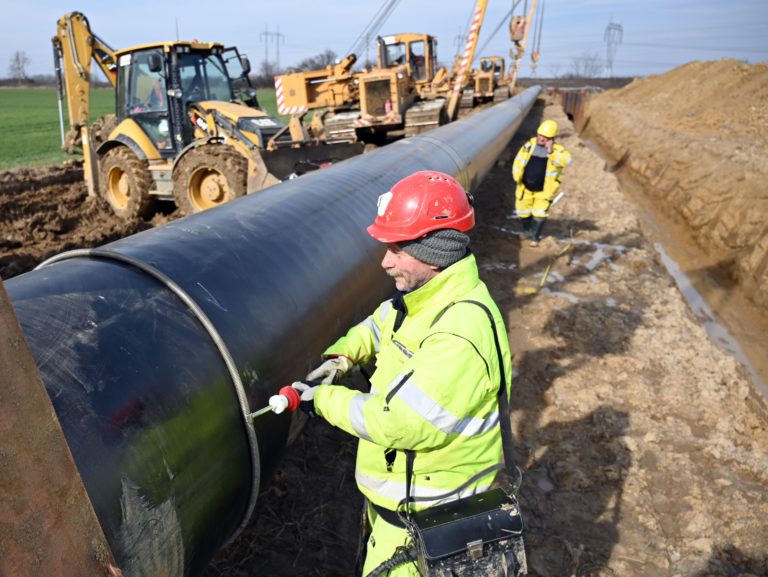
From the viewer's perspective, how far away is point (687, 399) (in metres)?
4.71

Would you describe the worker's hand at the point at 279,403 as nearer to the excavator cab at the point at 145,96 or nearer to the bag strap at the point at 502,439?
the bag strap at the point at 502,439

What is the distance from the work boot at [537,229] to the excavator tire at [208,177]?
14.0ft

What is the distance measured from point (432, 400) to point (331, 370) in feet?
2.04

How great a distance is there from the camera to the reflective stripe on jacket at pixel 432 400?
1650 mm

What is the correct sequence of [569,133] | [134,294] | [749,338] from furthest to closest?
[569,133] < [749,338] < [134,294]

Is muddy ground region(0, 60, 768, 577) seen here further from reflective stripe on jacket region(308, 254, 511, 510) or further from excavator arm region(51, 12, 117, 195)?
excavator arm region(51, 12, 117, 195)

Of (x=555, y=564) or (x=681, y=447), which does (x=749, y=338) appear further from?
(x=555, y=564)

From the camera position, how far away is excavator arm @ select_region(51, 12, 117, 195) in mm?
9734

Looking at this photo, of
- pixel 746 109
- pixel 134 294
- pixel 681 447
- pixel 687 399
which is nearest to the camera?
pixel 134 294

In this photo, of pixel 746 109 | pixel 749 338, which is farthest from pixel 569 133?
pixel 749 338

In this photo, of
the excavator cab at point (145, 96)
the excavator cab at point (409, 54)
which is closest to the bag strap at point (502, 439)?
the excavator cab at point (145, 96)

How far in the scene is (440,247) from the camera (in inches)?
75.9

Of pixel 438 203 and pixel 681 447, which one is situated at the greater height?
pixel 438 203

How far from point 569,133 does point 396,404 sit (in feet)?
73.1
